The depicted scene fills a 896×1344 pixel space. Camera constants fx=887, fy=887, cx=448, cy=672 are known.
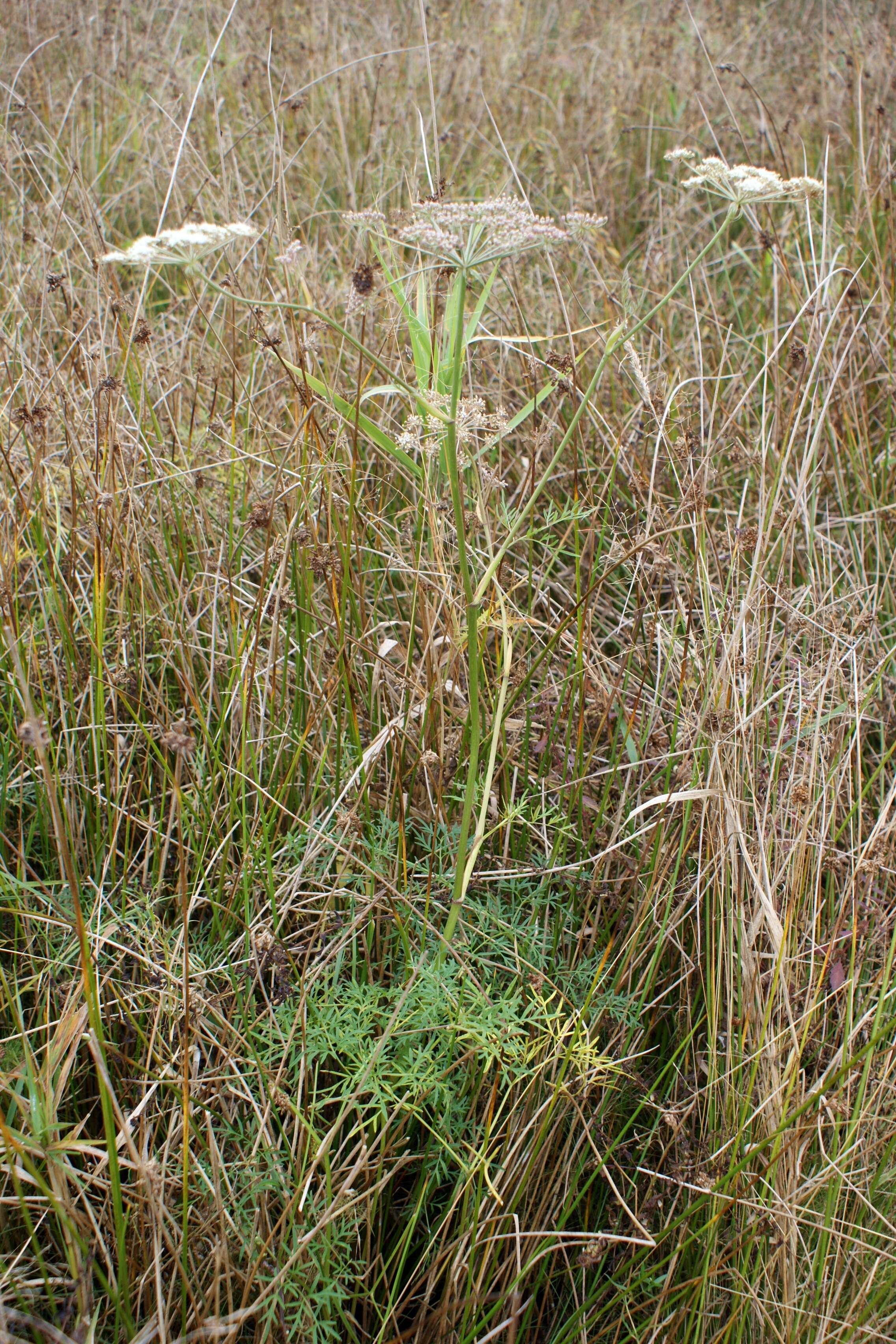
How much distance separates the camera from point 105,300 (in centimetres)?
269

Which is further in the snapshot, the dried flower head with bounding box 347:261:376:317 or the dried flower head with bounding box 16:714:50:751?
the dried flower head with bounding box 347:261:376:317

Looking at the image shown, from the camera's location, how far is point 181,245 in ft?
4.58

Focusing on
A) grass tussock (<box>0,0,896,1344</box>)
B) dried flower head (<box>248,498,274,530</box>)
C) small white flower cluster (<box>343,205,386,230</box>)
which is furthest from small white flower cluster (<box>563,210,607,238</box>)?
dried flower head (<box>248,498,274,530</box>)

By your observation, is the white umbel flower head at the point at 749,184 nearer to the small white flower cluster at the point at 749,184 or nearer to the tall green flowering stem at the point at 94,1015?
the small white flower cluster at the point at 749,184

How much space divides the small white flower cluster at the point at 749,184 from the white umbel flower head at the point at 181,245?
774 millimetres

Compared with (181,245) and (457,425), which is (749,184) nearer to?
(457,425)

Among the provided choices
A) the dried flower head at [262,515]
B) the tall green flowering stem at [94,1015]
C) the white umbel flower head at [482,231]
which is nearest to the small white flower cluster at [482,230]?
the white umbel flower head at [482,231]

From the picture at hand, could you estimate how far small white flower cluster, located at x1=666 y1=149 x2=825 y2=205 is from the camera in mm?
1513

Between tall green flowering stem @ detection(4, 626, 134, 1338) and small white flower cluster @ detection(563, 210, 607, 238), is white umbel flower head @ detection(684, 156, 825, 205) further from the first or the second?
tall green flowering stem @ detection(4, 626, 134, 1338)

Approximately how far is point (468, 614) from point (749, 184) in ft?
2.89

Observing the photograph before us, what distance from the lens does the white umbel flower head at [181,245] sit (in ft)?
4.40

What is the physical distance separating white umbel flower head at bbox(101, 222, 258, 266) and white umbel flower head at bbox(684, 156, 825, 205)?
775 millimetres

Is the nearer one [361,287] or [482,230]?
[482,230]

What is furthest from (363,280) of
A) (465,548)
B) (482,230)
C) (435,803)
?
(435,803)
